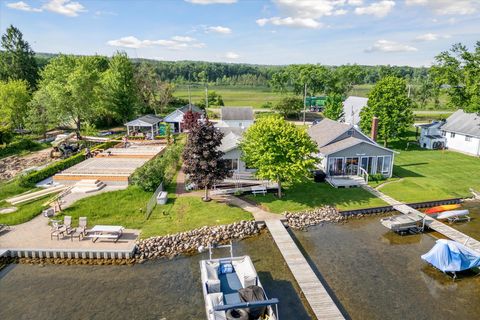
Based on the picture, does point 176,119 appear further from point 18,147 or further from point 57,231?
point 57,231

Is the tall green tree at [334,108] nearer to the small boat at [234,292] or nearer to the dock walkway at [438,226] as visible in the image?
the dock walkway at [438,226]

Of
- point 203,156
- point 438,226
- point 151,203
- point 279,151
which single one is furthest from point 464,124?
point 151,203

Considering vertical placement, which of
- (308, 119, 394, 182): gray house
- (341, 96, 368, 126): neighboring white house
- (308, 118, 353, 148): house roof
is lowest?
(308, 119, 394, 182): gray house

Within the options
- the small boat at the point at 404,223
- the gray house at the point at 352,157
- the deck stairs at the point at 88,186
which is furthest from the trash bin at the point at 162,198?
the small boat at the point at 404,223

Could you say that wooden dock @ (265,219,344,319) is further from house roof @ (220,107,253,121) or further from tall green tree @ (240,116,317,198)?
house roof @ (220,107,253,121)

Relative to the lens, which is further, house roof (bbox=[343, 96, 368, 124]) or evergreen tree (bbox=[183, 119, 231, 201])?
house roof (bbox=[343, 96, 368, 124])

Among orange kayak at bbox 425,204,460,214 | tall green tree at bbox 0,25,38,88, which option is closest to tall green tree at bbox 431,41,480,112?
orange kayak at bbox 425,204,460,214
